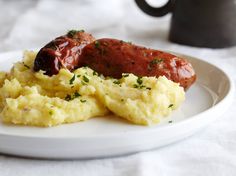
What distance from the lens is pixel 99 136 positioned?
1.88 meters

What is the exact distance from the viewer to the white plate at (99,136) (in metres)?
1.88

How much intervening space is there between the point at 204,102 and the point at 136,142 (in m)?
0.62

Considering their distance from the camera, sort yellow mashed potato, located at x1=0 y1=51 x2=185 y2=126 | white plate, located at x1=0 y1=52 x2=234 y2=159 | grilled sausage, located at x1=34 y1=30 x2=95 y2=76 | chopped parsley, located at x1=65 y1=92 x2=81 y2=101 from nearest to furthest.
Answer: white plate, located at x1=0 y1=52 x2=234 y2=159
yellow mashed potato, located at x1=0 y1=51 x2=185 y2=126
chopped parsley, located at x1=65 y1=92 x2=81 y2=101
grilled sausage, located at x1=34 y1=30 x2=95 y2=76

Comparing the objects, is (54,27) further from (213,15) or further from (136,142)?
(136,142)

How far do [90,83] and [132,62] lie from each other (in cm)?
28

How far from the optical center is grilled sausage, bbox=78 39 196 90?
7.91ft

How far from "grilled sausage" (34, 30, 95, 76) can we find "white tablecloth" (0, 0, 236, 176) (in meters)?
0.54

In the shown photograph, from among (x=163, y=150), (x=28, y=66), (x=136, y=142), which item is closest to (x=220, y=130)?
(x=163, y=150)

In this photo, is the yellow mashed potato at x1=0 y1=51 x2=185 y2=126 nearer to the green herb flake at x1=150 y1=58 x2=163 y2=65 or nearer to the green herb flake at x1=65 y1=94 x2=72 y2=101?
the green herb flake at x1=65 y1=94 x2=72 y2=101

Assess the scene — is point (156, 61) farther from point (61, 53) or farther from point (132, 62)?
point (61, 53)

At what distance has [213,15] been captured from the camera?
3.55 meters

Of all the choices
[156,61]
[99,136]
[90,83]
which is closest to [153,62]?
[156,61]

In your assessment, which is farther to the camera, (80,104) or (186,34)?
(186,34)

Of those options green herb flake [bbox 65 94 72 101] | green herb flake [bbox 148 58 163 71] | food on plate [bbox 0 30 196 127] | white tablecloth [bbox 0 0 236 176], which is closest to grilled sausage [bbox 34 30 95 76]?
food on plate [bbox 0 30 196 127]
